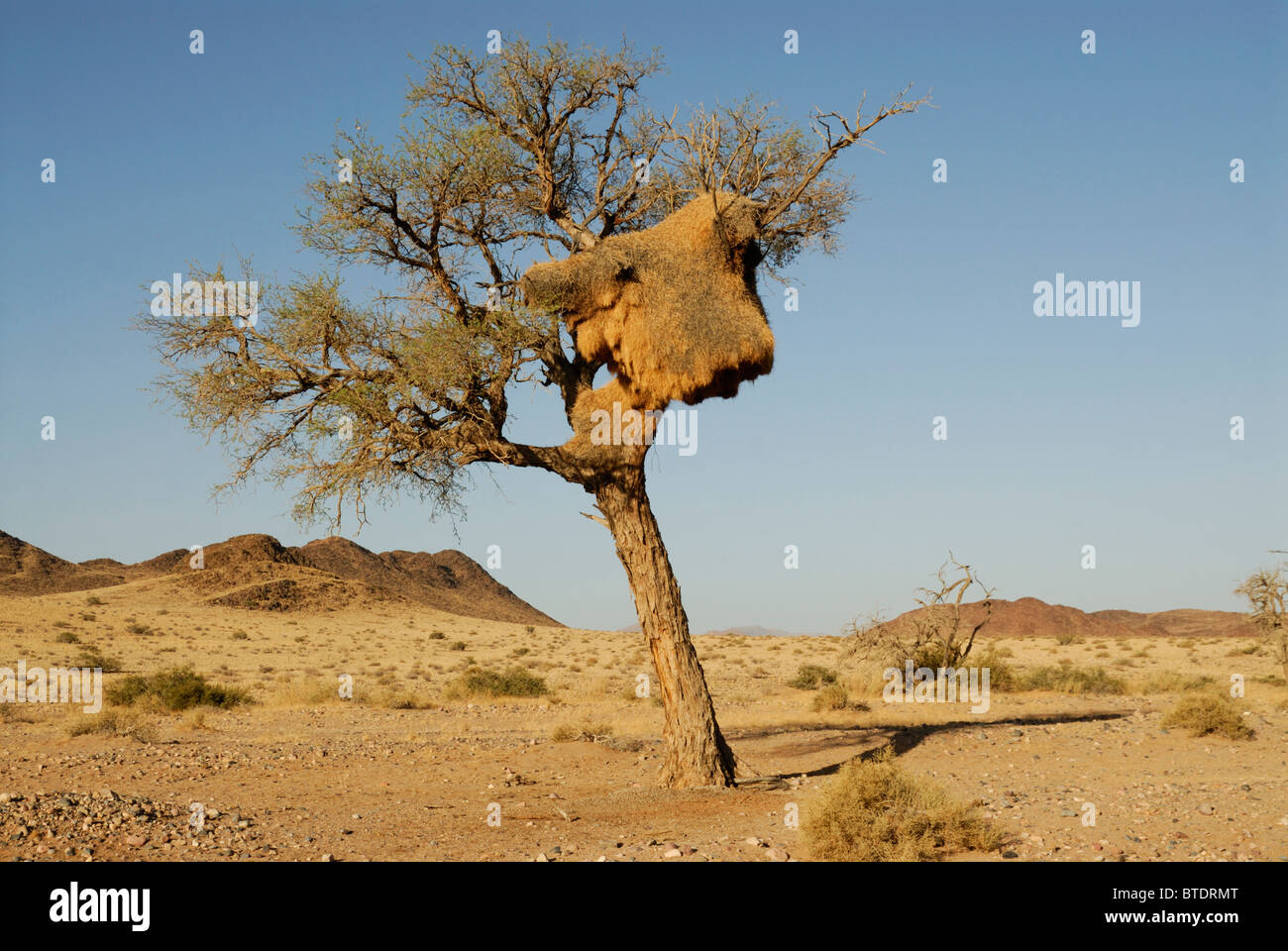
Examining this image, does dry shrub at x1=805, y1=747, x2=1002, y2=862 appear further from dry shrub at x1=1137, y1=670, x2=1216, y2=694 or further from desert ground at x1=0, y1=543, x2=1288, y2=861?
dry shrub at x1=1137, y1=670, x2=1216, y2=694

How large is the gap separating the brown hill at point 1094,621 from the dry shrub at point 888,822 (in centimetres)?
6442

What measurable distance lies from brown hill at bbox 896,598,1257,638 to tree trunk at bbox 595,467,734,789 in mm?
62470

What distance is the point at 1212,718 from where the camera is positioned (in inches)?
579

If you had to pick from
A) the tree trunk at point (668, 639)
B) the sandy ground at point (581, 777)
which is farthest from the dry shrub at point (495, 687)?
the tree trunk at point (668, 639)

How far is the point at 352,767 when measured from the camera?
13.1 metres

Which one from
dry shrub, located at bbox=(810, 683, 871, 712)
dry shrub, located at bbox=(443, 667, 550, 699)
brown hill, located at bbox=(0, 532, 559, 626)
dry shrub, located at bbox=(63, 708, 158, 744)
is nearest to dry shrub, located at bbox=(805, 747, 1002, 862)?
dry shrub, located at bbox=(63, 708, 158, 744)

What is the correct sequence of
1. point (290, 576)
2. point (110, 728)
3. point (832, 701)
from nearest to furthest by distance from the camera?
point (110, 728) < point (832, 701) < point (290, 576)

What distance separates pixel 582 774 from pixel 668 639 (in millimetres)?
3152

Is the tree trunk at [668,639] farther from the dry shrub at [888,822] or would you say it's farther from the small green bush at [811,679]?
the small green bush at [811,679]

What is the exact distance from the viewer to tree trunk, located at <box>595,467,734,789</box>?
36.9 ft

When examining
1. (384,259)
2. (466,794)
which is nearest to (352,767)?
(466,794)

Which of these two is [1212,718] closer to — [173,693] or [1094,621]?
[173,693]

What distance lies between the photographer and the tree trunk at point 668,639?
36.9 feet

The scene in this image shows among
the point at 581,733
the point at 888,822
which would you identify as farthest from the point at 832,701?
the point at 888,822
